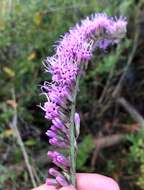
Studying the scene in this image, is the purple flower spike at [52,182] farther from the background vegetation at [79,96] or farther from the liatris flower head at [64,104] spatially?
the background vegetation at [79,96]

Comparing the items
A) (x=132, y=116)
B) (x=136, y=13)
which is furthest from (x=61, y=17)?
(x=132, y=116)

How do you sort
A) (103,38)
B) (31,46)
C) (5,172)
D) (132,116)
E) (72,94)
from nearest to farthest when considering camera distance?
(72,94) < (103,38) < (5,172) < (31,46) < (132,116)

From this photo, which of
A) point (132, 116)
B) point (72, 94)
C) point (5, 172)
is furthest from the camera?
point (132, 116)

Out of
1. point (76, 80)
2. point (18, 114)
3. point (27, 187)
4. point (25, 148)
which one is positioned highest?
point (76, 80)

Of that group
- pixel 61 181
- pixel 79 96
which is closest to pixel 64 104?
pixel 61 181

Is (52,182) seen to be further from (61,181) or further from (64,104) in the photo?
(64,104)

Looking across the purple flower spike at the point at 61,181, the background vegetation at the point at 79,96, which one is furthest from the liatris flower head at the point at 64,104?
the background vegetation at the point at 79,96

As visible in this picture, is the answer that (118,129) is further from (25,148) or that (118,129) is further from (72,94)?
(72,94)

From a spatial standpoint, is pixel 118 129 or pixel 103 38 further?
pixel 118 129
